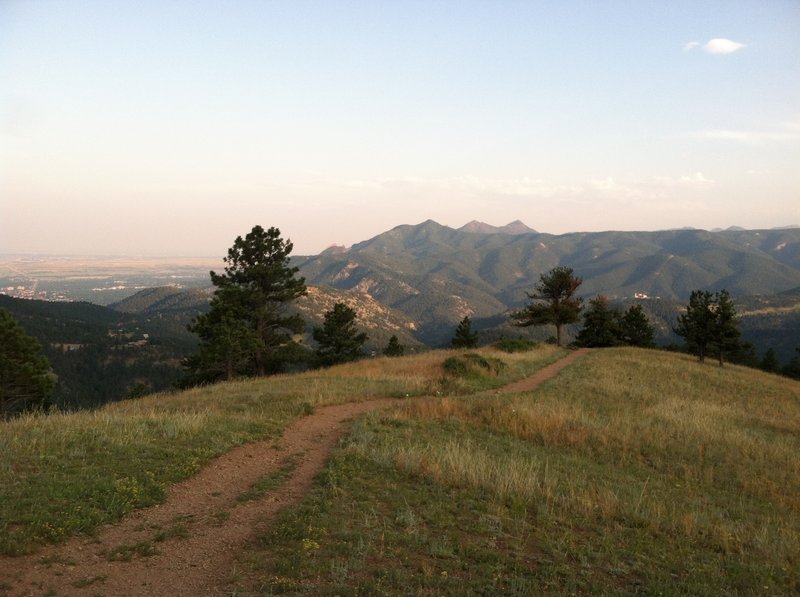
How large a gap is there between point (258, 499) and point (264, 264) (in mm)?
25995

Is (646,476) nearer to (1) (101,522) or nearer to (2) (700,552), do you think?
(2) (700,552)

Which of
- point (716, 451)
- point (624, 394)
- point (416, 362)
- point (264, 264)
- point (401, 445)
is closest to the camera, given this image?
point (401, 445)

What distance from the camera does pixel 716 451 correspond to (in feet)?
46.5

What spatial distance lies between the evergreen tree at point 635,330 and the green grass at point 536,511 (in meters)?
47.9

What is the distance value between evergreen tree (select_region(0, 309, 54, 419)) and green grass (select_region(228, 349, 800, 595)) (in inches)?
1171

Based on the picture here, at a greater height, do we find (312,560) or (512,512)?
(312,560)

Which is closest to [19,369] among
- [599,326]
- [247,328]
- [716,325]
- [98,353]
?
[247,328]

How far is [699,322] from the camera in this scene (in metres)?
44.7

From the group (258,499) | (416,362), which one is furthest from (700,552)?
(416,362)

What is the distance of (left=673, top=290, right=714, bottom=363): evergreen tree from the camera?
43.9m

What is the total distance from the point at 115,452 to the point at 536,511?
843cm

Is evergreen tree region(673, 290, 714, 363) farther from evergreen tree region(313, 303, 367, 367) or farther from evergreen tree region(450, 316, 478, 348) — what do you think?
evergreen tree region(313, 303, 367, 367)

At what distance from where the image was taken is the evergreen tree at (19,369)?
30562mm

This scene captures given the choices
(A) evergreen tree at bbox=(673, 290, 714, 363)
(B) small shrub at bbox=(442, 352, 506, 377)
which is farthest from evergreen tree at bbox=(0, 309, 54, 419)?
(A) evergreen tree at bbox=(673, 290, 714, 363)
